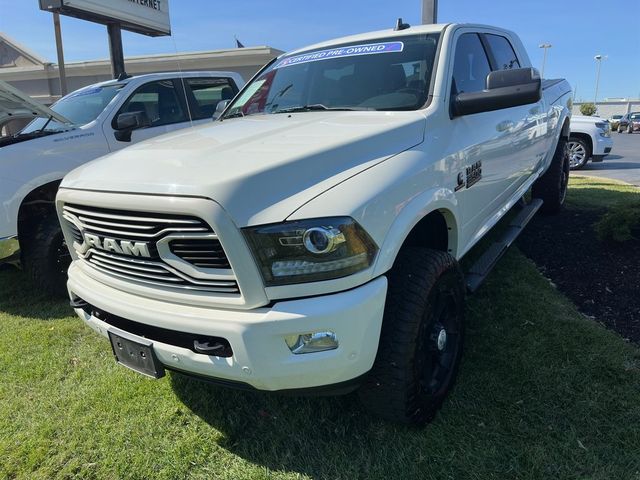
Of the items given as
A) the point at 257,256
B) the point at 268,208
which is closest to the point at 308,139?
the point at 268,208

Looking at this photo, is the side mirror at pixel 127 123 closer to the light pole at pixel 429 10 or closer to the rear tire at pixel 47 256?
the rear tire at pixel 47 256

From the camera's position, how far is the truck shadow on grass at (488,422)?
87.6 inches

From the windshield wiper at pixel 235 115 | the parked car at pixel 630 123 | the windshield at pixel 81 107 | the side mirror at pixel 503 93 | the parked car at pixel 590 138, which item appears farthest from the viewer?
the parked car at pixel 630 123

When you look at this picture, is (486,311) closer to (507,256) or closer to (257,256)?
(507,256)

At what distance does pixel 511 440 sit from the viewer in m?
2.35

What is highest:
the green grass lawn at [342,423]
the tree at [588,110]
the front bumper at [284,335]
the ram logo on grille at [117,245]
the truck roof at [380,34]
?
the truck roof at [380,34]

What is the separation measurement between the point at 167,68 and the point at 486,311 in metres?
15.9

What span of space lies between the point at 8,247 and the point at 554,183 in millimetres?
5730

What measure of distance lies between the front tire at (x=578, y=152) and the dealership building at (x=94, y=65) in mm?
8825

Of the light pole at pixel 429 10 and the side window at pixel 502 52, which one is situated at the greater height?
the light pole at pixel 429 10

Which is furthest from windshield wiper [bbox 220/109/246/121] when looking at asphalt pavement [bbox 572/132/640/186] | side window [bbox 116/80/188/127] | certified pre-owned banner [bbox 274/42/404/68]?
asphalt pavement [bbox 572/132/640/186]

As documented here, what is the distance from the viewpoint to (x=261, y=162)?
2.00 meters

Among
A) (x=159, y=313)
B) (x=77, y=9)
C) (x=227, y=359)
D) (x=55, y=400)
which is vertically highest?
(x=77, y=9)

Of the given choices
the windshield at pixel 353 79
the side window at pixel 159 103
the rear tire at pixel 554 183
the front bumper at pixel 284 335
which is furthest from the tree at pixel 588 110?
the front bumper at pixel 284 335
